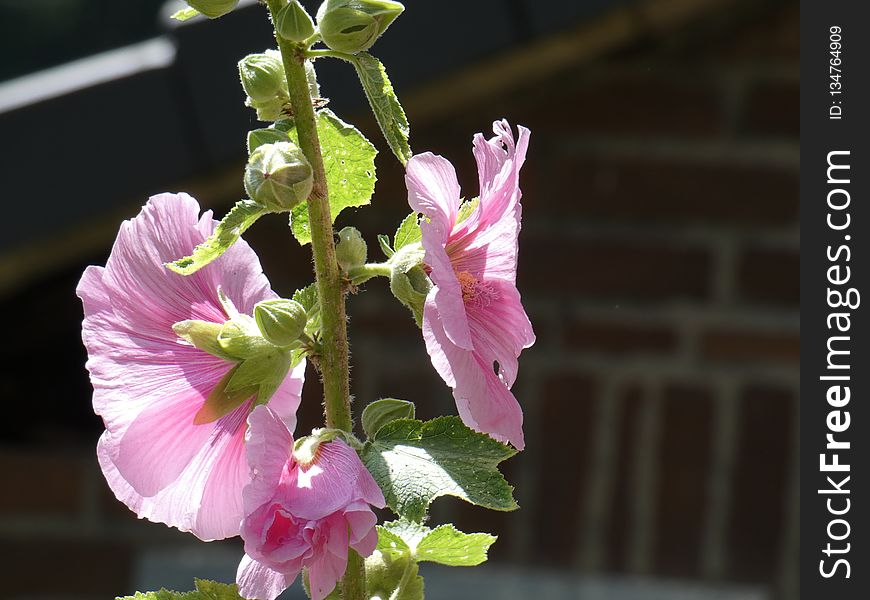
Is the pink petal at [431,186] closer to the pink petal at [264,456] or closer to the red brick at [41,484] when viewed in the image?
the pink petal at [264,456]

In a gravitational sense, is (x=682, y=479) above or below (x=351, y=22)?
below

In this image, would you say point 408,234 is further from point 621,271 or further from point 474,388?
point 621,271

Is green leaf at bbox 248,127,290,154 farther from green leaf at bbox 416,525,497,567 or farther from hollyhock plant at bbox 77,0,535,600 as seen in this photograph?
green leaf at bbox 416,525,497,567

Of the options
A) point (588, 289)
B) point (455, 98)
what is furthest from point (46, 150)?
point (588, 289)

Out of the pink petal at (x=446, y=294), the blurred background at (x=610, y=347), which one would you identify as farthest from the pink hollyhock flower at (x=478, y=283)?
the blurred background at (x=610, y=347)

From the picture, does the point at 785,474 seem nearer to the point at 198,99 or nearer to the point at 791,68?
the point at 791,68

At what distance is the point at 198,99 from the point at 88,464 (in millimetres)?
433

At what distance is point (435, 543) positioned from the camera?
39 cm

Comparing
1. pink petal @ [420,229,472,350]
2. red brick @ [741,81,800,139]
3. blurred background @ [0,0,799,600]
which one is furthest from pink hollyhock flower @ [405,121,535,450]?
red brick @ [741,81,800,139]

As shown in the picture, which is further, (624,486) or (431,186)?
(624,486)

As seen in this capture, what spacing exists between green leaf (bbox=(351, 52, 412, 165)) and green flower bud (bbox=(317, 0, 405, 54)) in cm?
1

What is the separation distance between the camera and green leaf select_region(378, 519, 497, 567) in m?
0.39

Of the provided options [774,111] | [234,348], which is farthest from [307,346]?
[774,111]

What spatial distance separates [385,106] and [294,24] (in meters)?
0.04
